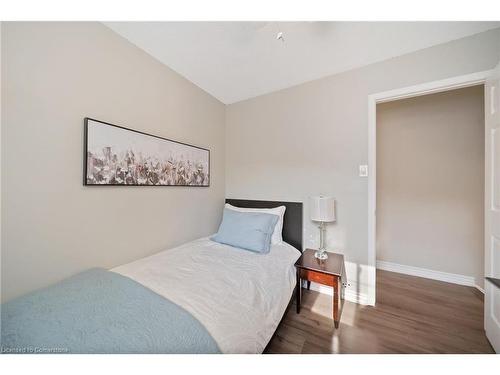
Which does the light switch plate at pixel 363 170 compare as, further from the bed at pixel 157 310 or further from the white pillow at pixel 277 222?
the bed at pixel 157 310

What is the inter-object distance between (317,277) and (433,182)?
219 cm

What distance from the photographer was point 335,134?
196 centimetres

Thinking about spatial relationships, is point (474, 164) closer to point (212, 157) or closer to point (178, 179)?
point (212, 157)

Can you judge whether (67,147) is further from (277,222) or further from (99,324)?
(277,222)

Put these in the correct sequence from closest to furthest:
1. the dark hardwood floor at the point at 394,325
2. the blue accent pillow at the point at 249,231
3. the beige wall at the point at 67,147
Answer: the beige wall at the point at 67,147 < the dark hardwood floor at the point at 394,325 < the blue accent pillow at the point at 249,231

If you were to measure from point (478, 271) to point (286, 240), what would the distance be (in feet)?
7.41

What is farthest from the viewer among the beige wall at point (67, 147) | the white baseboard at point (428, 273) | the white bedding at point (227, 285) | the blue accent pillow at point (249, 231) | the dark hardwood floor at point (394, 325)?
the white baseboard at point (428, 273)

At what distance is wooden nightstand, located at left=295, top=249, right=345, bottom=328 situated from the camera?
4.85 ft

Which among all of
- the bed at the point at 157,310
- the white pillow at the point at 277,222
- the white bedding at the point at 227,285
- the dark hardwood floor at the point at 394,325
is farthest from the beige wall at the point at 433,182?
the bed at the point at 157,310

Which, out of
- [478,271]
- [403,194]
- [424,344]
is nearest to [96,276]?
[424,344]

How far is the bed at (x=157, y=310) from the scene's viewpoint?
70 cm

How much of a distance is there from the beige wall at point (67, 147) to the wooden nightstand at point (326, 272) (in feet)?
4.53

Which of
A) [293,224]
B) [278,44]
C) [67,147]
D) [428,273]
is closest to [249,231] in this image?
[293,224]

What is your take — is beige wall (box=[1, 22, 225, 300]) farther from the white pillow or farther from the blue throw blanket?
the white pillow
